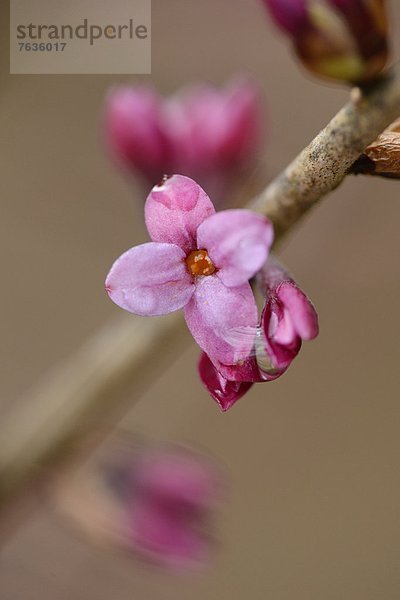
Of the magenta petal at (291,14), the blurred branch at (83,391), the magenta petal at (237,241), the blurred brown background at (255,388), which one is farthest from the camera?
the blurred brown background at (255,388)

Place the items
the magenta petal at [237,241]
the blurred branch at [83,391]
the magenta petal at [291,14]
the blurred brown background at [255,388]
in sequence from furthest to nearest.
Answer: the blurred brown background at [255,388]
the blurred branch at [83,391]
the magenta petal at [291,14]
the magenta petal at [237,241]

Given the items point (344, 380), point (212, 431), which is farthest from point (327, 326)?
point (212, 431)

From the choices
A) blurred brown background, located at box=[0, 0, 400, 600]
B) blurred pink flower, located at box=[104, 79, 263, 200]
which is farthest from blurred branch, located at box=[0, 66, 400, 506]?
blurred brown background, located at box=[0, 0, 400, 600]

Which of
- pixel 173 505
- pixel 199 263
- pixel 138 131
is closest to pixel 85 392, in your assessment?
pixel 173 505

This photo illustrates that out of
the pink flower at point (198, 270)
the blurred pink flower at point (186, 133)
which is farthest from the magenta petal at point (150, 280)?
the blurred pink flower at point (186, 133)

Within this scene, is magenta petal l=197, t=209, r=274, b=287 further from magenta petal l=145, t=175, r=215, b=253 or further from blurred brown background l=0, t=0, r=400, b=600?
blurred brown background l=0, t=0, r=400, b=600

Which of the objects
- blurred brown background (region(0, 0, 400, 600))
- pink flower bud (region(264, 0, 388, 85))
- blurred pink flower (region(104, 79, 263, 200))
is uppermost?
pink flower bud (region(264, 0, 388, 85))

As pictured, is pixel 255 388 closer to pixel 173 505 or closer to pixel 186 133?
pixel 173 505

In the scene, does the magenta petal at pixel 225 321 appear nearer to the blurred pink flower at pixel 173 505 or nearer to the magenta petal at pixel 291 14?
the magenta petal at pixel 291 14
